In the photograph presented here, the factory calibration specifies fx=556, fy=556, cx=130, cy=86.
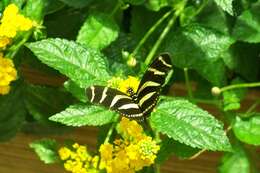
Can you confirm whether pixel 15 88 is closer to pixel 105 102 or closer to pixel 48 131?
pixel 48 131

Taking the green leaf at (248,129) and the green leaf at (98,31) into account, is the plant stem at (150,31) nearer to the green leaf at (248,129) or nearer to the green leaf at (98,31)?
the green leaf at (98,31)

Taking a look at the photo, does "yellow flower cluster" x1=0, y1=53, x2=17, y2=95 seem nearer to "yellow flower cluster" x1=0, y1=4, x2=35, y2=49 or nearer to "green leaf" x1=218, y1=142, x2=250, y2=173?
"yellow flower cluster" x1=0, y1=4, x2=35, y2=49

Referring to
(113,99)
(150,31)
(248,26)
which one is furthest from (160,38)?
(113,99)

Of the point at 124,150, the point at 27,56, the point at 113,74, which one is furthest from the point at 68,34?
the point at 124,150

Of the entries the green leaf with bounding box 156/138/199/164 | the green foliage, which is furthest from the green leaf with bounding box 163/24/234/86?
the green leaf with bounding box 156/138/199/164

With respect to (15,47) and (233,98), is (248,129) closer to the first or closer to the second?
(233,98)

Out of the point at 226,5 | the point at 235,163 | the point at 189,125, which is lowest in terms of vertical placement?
the point at 235,163
